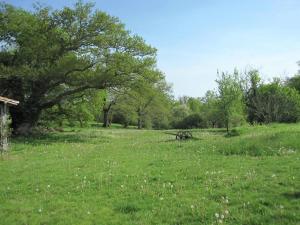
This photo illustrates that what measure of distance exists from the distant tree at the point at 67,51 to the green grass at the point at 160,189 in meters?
19.8

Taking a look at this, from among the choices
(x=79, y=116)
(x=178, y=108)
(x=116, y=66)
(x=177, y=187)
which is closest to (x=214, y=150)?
(x=177, y=187)

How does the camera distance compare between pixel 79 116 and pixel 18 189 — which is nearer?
pixel 18 189

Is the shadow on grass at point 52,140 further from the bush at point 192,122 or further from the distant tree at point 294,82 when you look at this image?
the distant tree at point 294,82

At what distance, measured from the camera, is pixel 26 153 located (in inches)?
994

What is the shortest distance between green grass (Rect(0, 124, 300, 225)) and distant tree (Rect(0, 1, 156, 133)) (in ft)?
65.0

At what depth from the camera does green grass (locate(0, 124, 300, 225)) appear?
9.70 meters

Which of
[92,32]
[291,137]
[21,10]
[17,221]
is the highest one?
[21,10]

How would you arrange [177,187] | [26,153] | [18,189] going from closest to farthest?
1. [177,187]
2. [18,189]
3. [26,153]

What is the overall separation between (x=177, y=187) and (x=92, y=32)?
2912 centimetres

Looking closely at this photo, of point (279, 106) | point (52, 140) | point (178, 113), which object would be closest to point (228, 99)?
point (279, 106)

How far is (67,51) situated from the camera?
4094 centimetres

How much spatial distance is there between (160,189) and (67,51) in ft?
101

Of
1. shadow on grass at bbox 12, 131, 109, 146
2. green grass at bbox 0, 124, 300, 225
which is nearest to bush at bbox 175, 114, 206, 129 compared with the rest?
shadow on grass at bbox 12, 131, 109, 146

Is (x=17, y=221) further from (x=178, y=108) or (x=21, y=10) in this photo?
(x=178, y=108)
